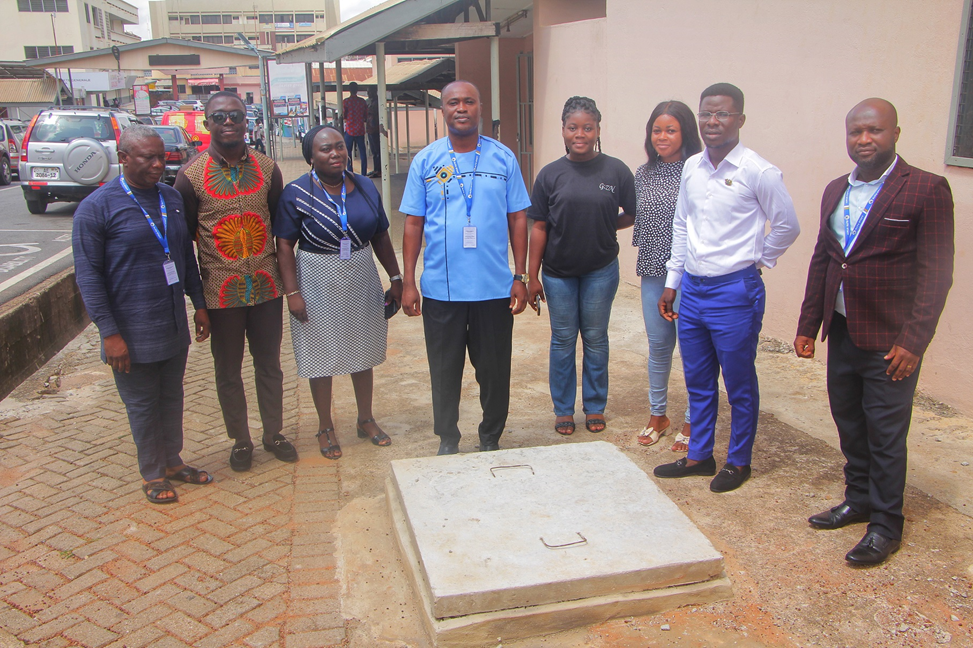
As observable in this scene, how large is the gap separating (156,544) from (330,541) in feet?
2.52

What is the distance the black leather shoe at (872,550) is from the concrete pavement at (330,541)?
56 millimetres

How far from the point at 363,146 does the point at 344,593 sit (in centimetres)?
1559

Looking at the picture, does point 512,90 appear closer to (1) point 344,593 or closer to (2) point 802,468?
(2) point 802,468

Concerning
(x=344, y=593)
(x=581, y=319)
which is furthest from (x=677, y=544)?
(x=581, y=319)

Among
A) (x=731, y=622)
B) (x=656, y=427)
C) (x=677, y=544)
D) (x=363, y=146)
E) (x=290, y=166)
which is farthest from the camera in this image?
(x=290, y=166)

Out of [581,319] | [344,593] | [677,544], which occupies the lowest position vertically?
[344,593]

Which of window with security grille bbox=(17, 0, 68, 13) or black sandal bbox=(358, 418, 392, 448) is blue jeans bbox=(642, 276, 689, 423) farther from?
window with security grille bbox=(17, 0, 68, 13)

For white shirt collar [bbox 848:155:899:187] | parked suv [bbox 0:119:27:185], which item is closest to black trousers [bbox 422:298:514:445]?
white shirt collar [bbox 848:155:899:187]

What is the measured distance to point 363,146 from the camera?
1766cm

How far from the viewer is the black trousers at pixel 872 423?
3.17m

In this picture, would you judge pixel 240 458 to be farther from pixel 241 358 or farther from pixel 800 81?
pixel 800 81

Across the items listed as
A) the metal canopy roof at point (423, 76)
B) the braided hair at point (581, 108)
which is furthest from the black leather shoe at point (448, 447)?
the metal canopy roof at point (423, 76)

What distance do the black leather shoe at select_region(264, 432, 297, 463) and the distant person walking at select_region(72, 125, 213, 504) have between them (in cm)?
60

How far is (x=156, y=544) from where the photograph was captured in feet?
11.3
